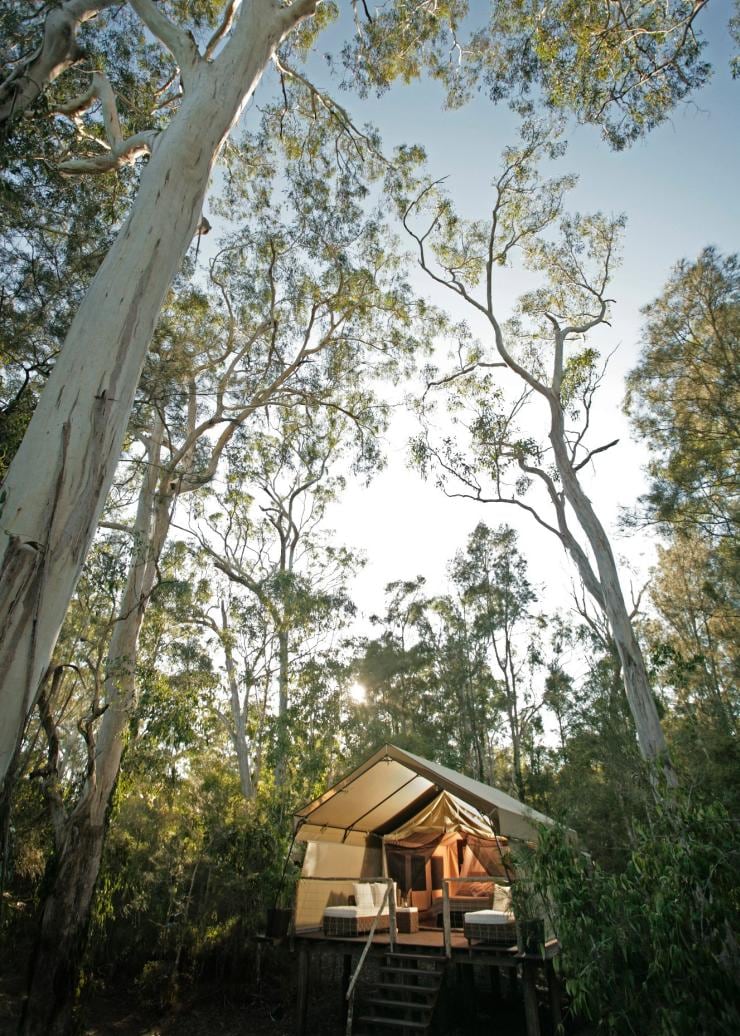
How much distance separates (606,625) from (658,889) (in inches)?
212

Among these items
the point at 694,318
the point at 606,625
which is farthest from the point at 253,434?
the point at 694,318

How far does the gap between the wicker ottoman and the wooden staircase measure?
1.29 ft

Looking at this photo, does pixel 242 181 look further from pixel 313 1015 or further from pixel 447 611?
pixel 447 611

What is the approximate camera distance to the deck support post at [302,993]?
19.6 feet

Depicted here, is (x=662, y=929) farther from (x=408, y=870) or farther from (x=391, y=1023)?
(x=408, y=870)

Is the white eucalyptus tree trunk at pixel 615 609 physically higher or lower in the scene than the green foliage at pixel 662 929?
higher

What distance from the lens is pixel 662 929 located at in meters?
2.57

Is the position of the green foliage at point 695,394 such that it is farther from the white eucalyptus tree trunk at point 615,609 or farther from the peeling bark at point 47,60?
the peeling bark at point 47,60

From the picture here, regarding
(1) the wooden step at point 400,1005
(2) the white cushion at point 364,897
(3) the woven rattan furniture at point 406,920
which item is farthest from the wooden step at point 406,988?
(3) the woven rattan furniture at point 406,920

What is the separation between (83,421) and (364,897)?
7827mm

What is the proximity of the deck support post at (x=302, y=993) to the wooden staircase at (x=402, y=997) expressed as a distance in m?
0.63

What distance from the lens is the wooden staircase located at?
17.0ft

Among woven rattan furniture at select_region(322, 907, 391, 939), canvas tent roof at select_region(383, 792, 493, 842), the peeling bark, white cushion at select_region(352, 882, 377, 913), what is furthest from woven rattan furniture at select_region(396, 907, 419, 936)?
the peeling bark

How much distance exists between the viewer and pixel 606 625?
7773 millimetres
